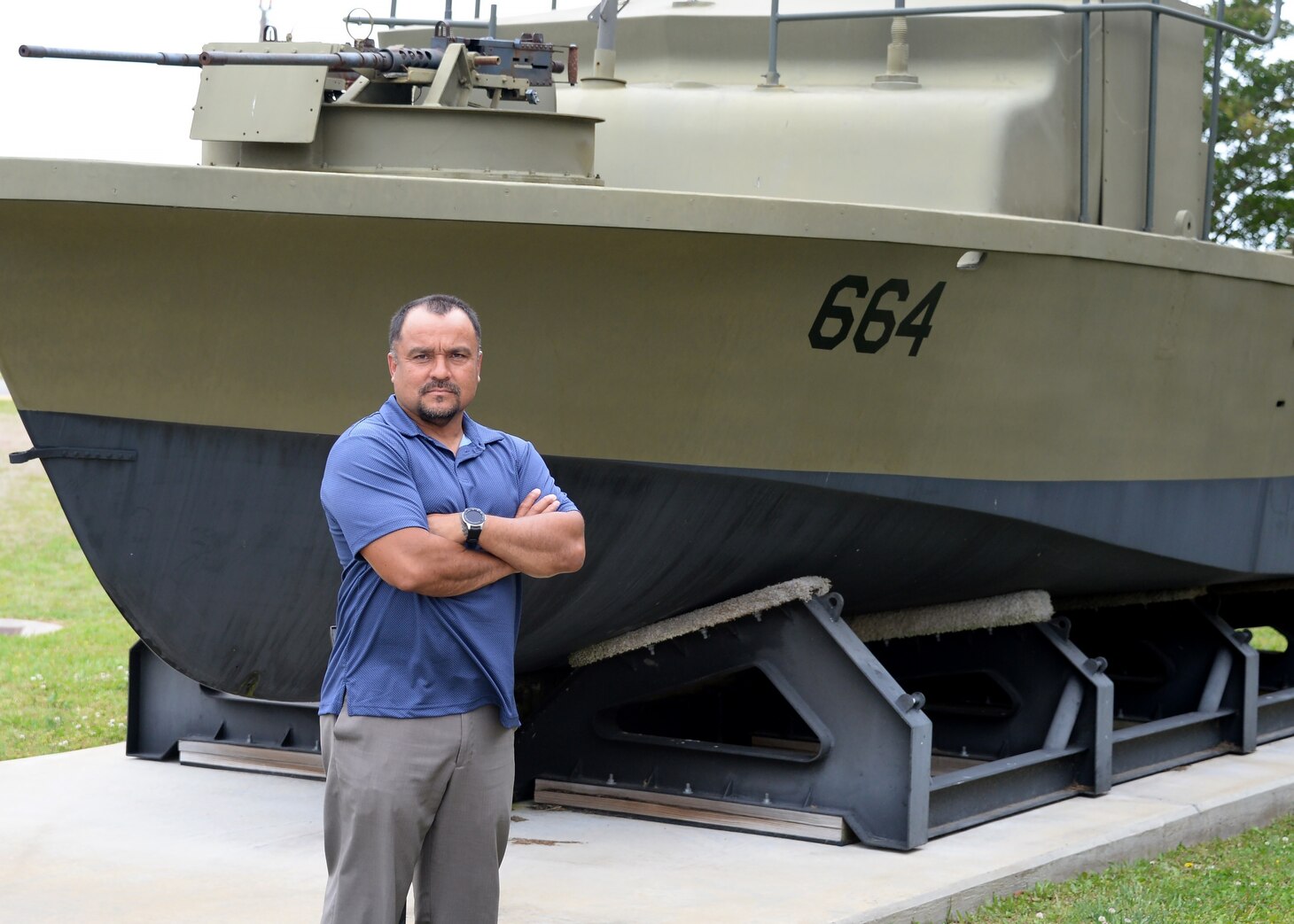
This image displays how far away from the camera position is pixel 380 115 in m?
4.59

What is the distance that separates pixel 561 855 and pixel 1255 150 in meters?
16.1

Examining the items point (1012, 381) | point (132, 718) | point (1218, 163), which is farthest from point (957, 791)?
point (1218, 163)

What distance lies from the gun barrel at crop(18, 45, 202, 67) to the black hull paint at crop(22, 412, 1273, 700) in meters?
0.88

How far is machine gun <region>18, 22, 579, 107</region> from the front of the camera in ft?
14.9

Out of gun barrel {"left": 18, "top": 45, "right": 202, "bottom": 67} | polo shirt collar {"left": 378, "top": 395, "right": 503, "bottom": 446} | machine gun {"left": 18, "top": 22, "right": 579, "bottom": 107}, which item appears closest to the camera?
polo shirt collar {"left": 378, "top": 395, "right": 503, "bottom": 446}

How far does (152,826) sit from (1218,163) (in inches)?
628

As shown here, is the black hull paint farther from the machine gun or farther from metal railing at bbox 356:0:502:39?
metal railing at bbox 356:0:502:39

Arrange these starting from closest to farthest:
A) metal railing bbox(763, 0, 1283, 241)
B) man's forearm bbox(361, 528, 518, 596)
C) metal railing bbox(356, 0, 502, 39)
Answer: man's forearm bbox(361, 528, 518, 596) < metal railing bbox(763, 0, 1283, 241) < metal railing bbox(356, 0, 502, 39)

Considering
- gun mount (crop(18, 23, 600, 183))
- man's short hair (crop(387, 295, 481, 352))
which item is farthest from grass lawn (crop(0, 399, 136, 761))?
man's short hair (crop(387, 295, 481, 352))

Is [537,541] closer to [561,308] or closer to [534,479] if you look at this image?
[534,479]

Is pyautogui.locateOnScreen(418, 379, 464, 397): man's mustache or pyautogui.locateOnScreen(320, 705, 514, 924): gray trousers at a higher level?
pyautogui.locateOnScreen(418, 379, 464, 397): man's mustache

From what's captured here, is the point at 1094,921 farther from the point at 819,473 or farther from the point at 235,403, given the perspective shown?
the point at 235,403

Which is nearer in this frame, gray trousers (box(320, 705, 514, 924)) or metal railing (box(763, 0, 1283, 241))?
gray trousers (box(320, 705, 514, 924))

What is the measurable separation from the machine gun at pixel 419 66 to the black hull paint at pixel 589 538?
3.03ft
